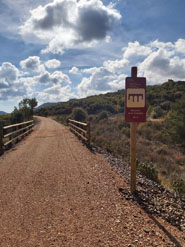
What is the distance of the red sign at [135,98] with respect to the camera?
4797 millimetres

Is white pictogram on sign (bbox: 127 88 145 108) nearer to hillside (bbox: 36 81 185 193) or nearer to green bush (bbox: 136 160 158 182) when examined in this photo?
hillside (bbox: 36 81 185 193)

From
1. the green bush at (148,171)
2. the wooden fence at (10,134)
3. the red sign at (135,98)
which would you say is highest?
the red sign at (135,98)

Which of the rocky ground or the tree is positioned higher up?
the tree

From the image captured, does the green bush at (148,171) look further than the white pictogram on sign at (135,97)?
Yes

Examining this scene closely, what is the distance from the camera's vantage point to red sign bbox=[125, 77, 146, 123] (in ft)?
15.7

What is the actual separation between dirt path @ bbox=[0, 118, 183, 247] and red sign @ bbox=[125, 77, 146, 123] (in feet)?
6.25

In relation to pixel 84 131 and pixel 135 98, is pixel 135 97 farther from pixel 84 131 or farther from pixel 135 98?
pixel 84 131

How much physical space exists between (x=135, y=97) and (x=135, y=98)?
0.08 ft

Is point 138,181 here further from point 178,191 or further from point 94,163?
point 94,163

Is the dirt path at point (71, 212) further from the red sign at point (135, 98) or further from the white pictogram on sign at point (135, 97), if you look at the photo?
the white pictogram on sign at point (135, 97)

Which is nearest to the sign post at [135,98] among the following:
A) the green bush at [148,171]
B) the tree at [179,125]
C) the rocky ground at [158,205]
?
the rocky ground at [158,205]

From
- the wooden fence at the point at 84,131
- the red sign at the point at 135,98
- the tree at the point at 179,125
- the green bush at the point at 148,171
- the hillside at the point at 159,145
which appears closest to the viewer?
the red sign at the point at 135,98

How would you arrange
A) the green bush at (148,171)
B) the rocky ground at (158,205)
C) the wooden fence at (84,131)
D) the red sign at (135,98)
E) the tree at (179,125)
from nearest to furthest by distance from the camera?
the rocky ground at (158,205) < the red sign at (135,98) < the green bush at (148,171) < the wooden fence at (84,131) < the tree at (179,125)

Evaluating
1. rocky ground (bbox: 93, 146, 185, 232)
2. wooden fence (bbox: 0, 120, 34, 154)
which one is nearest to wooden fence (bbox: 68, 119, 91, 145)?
wooden fence (bbox: 0, 120, 34, 154)
